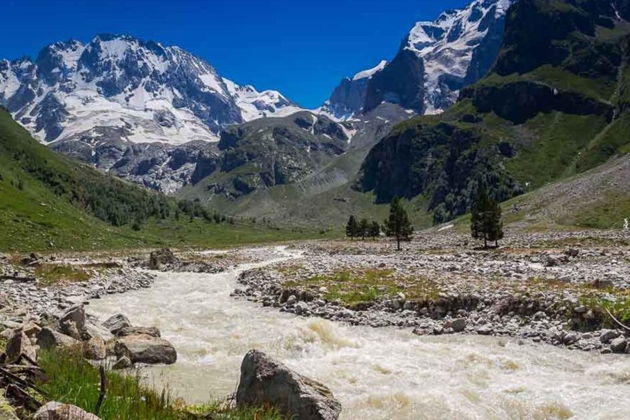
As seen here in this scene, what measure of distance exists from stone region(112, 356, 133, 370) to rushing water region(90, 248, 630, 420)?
37.9 inches

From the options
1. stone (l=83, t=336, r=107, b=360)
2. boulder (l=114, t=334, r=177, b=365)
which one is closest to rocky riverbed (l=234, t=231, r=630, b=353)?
boulder (l=114, t=334, r=177, b=365)

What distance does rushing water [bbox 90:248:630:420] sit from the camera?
16.0 m

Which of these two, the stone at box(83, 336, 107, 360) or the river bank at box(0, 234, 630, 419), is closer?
the river bank at box(0, 234, 630, 419)

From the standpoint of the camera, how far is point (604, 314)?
77.4ft

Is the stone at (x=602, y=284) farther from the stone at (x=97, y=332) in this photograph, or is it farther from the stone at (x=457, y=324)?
the stone at (x=97, y=332)

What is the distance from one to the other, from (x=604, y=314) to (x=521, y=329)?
146 inches

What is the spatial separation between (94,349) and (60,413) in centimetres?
1360

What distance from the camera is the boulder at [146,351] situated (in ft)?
66.8

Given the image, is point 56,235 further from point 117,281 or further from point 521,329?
point 521,329

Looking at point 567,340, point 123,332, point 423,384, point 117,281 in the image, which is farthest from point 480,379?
point 117,281

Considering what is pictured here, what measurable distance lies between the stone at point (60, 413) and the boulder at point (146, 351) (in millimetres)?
13721

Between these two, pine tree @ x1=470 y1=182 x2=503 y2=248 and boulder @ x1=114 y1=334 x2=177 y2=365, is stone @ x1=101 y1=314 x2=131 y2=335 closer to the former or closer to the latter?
boulder @ x1=114 y1=334 x2=177 y2=365

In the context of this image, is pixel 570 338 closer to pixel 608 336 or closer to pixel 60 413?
pixel 608 336

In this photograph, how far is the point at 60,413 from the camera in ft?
23.4
